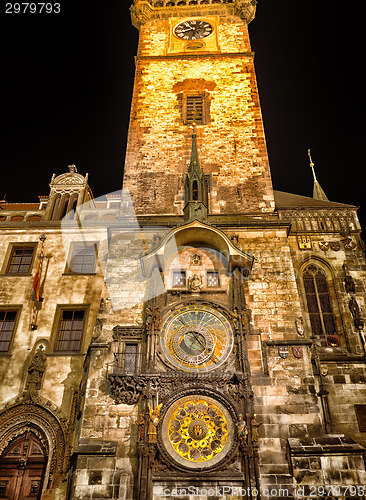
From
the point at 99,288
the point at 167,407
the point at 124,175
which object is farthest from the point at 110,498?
the point at 124,175

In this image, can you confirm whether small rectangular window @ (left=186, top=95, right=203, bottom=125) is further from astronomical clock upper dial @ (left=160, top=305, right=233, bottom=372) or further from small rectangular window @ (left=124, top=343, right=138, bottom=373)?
small rectangular window @ (left=124, top=343, right=138, bottom=373)

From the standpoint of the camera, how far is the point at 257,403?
466 inches

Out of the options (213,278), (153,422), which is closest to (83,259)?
(213,278)

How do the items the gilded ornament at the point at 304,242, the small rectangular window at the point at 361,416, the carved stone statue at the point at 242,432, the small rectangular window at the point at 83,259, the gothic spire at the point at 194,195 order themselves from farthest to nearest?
the small rectangular window at the point at 83,259, the gilded ornament at the point at 304,242, the gothic spire at the point at 194,195, the small rectangular window at the point at 361,416, the carved stone statue at the point at 242,432

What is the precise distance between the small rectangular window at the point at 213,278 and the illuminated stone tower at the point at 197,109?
11.0 feet

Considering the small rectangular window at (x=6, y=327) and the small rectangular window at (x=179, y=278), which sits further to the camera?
the small rectangular window at (x=6, y=327)

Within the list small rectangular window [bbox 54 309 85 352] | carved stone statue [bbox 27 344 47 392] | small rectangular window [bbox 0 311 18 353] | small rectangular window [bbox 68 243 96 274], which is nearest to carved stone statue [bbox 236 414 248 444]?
small rectangular window [bbox 54 309 85 352]

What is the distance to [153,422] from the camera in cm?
1127

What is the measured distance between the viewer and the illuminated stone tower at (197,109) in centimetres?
1744

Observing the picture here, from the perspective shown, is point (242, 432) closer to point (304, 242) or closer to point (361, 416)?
point (361, 416)

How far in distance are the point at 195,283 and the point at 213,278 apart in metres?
0.74

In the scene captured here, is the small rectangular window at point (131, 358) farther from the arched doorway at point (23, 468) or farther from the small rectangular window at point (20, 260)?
the small rectangular window at point (20, 260)

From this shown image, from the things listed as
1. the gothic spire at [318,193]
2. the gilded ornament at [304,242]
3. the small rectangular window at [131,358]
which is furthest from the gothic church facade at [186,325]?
the gothic spire at [318,193]

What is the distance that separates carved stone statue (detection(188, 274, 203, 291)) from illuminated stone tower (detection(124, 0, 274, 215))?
150 inches
